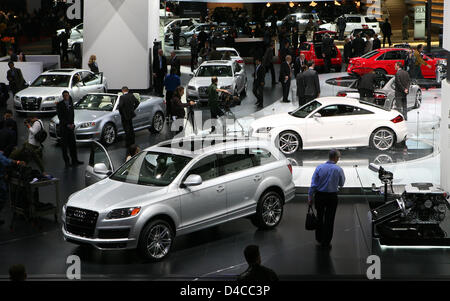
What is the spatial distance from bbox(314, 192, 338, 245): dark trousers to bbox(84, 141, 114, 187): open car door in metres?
3.80

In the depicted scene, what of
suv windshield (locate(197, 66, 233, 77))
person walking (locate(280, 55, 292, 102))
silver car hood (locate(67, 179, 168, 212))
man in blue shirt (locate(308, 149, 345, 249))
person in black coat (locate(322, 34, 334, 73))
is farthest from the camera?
person in black coat (locate(322, 34, 334, 73))

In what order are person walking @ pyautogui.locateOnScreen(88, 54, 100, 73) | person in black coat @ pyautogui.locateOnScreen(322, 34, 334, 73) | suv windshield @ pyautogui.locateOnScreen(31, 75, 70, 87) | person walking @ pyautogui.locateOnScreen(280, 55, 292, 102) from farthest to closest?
1. person in black coat @ pyautogui.locateOnScreen(322, 34, 334, 73)
2. person walking @ pyautogui.locateOnScreen(88, 54, 100, 73)
3. suv windshield @ pyautogui.locateOnScreen(31, 75, 70, 87)
4. person walking @ pyautogui.locateOnScreen(280, 55, 292, 102)

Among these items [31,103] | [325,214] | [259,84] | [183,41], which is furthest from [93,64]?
[325,214]

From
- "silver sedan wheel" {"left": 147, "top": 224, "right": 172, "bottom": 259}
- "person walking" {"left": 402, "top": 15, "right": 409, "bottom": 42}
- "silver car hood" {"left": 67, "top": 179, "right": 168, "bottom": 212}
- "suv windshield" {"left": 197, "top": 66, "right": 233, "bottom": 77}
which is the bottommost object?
"silver sedan wheel" {"left": 147, "top": 224, "right": 172, "bottom": 259}

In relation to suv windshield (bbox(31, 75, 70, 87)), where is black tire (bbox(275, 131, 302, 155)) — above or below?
below

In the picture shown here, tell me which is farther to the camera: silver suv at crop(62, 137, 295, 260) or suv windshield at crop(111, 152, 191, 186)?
suv windshield at crop(111, 152, 191, 186)

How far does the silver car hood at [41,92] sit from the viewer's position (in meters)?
25.3

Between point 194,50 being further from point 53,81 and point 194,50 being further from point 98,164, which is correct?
point 98,164

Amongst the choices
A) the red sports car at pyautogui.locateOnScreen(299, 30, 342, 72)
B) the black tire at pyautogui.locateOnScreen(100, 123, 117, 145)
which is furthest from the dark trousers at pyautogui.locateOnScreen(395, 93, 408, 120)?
the red sports car at pyautogui.locateOnScreen(299, 30, 342, 72)

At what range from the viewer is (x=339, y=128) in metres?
19.0

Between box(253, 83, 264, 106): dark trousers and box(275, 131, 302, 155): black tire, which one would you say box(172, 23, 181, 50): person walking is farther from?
box(275, 131, 302, 155): black tire

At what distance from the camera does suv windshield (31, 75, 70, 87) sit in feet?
85.8
